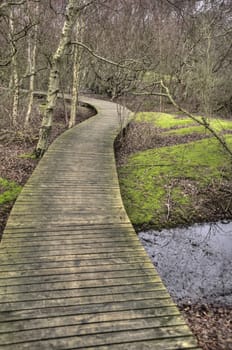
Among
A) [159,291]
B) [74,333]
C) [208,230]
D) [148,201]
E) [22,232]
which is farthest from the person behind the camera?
[148,201]

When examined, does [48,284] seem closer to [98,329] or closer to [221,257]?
[98,329]

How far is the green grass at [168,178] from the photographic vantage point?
8719 millimetres

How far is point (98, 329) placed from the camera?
369cm

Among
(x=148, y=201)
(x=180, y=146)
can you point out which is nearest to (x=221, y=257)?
(x=148, y=201)

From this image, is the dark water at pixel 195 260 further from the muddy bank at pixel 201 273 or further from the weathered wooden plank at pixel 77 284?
the weathered wooden plank at pixel 77 284

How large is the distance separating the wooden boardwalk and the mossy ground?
1.56m

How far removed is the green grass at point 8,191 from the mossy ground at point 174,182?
3.13 meters

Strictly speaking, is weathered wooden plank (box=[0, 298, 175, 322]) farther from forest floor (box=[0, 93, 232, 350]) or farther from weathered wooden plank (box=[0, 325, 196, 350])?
forest floor (box=[0, 93, 232, 350])

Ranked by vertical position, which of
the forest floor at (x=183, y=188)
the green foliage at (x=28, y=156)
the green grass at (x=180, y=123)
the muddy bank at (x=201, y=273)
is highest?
the green grass at (x=180, y=123)

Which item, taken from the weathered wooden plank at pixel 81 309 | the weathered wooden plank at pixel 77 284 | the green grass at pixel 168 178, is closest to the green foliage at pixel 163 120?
the green grass at pixel 168 178

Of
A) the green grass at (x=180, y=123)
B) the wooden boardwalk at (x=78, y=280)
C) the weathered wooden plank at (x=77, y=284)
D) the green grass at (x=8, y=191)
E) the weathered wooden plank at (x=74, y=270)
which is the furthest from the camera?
the green grass at (x=180, y=123)

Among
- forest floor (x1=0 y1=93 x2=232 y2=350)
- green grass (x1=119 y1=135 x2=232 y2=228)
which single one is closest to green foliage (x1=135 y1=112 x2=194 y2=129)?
forest floor (x1=0 y1=93 x2=232 y2=350)

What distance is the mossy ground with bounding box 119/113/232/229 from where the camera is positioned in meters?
8.71

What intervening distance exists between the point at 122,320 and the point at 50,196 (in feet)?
13.0
